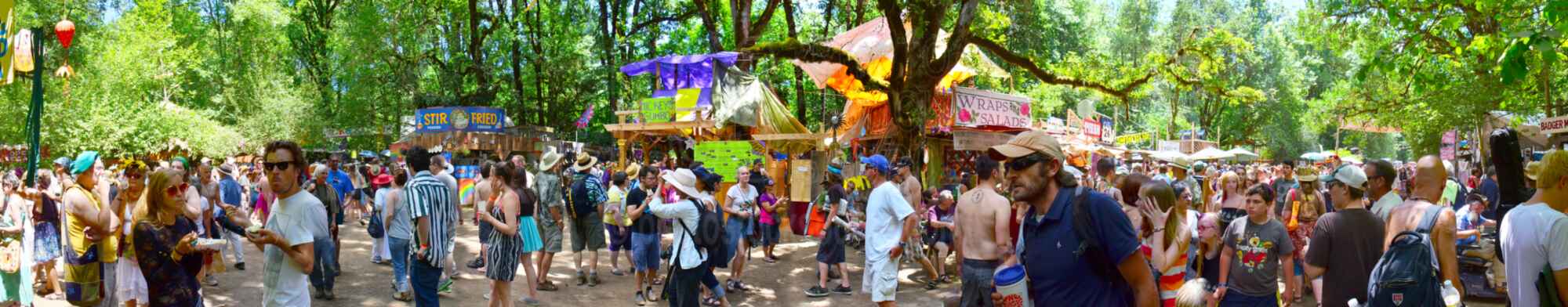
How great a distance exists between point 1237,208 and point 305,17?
125ft

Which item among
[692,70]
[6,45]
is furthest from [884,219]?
[692,70]

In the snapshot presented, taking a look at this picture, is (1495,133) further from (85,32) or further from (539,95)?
(85,32)

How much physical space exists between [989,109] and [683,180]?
8.75 metres

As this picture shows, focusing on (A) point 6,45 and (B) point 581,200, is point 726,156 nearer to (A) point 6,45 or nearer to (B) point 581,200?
(B) point 581,200

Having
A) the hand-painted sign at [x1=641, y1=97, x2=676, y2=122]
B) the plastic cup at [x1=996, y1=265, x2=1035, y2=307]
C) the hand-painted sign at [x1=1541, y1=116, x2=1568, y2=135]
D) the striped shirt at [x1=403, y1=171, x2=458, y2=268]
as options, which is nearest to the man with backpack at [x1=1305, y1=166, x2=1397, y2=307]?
the plastic cup at [x1=996, y1=265, x2=1035, y2=307]

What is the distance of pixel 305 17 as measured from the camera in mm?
37750

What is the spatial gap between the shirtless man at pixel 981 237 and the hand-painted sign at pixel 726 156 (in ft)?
39.0

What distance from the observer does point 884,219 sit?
721cm

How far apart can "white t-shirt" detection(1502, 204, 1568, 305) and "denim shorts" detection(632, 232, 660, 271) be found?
6.51 m

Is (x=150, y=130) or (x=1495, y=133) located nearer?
(x=1495, y=133)

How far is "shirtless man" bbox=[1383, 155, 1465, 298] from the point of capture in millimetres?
4102

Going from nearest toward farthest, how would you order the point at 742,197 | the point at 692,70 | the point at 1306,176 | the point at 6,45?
the point at 1306,176 < the point at 742,197 < the point at 6,45 < the point at 692,70

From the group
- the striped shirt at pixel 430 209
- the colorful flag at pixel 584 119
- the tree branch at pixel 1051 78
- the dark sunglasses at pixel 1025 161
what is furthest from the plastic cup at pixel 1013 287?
the colorful flag at pixel 584 119

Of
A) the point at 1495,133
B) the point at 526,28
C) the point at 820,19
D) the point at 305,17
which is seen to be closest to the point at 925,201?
the point at 1495,133
